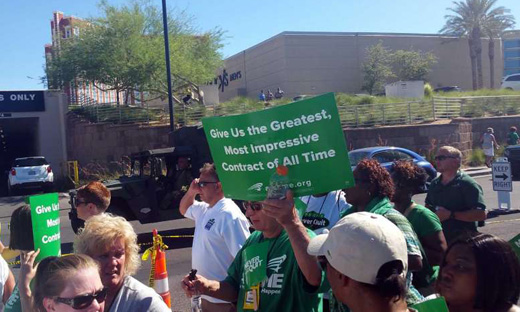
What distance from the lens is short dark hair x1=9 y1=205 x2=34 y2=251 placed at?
3.58m

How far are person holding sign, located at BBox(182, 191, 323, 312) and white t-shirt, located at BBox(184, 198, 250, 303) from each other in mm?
556

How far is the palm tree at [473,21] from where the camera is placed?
48.9m

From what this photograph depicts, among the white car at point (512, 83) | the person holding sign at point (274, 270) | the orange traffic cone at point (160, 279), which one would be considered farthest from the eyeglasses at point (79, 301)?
the white car at point (512, 83)

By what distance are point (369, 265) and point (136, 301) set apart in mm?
1305

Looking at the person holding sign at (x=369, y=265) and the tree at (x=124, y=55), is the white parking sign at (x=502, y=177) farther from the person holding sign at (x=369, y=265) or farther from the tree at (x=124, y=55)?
the tree at (x=124, y=55)

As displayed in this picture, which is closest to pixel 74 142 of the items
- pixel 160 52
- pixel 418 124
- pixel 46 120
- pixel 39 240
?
pixel 46 120

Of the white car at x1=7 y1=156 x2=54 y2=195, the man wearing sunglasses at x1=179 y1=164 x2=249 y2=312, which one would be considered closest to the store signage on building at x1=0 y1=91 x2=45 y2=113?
the white car at x1=7 y1=156 x2=54 y2=195

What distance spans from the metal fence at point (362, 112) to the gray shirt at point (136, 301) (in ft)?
77.9

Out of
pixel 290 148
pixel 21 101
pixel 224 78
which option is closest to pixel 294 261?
pixel 290 148

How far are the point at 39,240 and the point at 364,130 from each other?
23.2 metres

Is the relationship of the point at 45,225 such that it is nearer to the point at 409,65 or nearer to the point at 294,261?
the point at 294,261

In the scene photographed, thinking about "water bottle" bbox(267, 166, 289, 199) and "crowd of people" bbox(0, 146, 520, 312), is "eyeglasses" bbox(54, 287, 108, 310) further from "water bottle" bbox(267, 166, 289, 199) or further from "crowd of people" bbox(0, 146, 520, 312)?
"water bottle" bbox(267, 166, 289, 199)

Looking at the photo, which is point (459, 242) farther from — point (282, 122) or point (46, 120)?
point (46, 120)

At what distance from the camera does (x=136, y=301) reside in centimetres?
268
